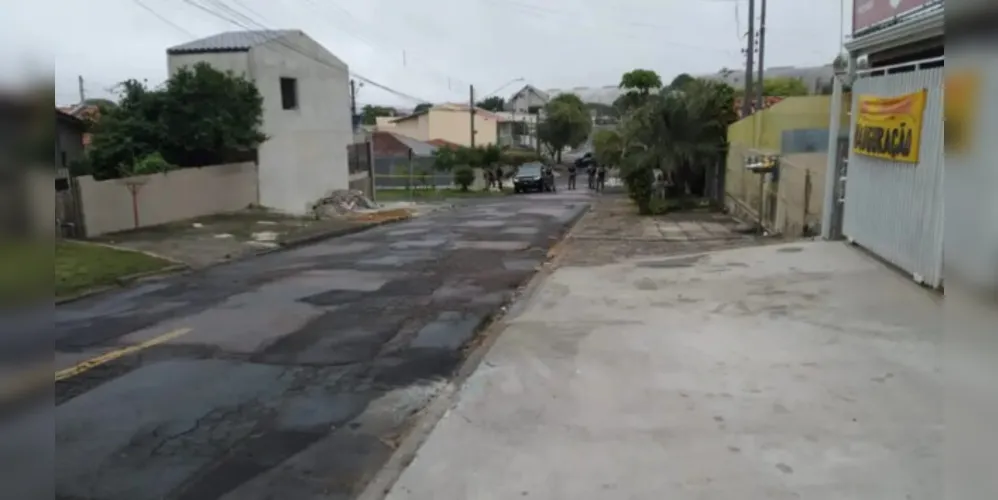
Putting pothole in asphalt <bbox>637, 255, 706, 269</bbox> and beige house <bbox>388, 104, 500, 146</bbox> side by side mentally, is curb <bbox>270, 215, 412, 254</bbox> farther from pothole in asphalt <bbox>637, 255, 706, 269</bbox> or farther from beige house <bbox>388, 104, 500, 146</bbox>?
beige house <bbox>388, 104, 500, 146</bbox>

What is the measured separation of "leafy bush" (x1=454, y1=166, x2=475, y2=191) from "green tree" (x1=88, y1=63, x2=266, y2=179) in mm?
26874

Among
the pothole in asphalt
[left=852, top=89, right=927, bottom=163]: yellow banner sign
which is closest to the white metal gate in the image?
[left=852, top=89, right=927, bottom=163]: yellow banner sign

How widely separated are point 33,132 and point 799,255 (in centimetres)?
1333

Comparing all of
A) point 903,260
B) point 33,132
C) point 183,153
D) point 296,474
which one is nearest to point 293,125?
point 183,153

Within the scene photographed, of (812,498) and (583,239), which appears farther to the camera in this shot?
(583,239)

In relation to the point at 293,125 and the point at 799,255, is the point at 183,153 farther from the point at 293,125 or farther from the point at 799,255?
the point at 799,255

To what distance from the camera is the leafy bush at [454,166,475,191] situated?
179 feet

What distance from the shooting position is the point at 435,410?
257 inches

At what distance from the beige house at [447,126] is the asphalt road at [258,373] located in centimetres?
7007

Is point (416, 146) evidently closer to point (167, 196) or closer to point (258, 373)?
point (167, 196)

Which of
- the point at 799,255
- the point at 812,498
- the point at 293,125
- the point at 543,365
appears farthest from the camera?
the point at 293,125

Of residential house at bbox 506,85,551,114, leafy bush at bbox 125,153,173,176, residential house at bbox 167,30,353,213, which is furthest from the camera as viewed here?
residential house at bbox 506,85,551,114

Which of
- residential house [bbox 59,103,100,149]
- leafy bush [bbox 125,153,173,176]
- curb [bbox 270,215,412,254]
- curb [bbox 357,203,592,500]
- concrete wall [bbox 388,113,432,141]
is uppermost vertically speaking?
concrete wall [bbox 388,113,432,141]

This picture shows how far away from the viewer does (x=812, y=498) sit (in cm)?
450
